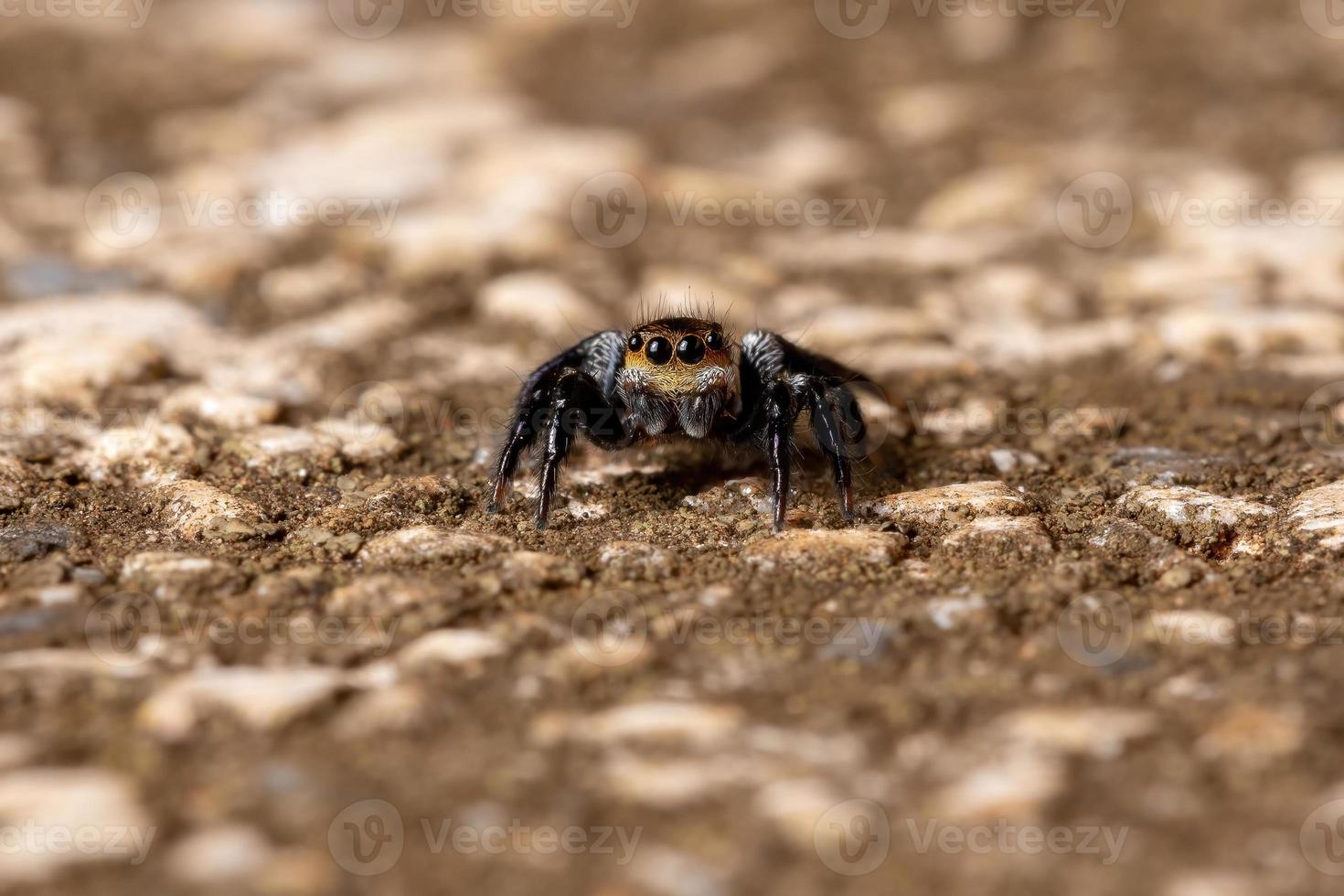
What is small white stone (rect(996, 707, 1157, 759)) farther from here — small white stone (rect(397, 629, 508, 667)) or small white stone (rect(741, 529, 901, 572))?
small white stone (rect(397, 629, 508, 667))

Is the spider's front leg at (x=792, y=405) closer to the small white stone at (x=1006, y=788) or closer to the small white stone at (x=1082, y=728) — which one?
the small white stone at (x=1082, y=728)

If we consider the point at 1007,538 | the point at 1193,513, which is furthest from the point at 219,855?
Answer: the point at 1193,513

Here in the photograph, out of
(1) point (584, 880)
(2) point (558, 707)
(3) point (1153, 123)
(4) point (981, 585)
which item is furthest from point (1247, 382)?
(1) point (584, 880)

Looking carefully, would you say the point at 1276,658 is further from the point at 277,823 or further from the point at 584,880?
the point at 277,823

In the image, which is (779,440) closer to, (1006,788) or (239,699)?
(1006,788)

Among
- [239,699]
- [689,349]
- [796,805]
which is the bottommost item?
[796,805]

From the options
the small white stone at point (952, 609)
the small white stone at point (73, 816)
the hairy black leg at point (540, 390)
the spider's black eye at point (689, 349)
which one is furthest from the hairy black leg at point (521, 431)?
the small white stone at point (73, 816)

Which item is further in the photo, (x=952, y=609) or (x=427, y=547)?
(x=427, y=547)
